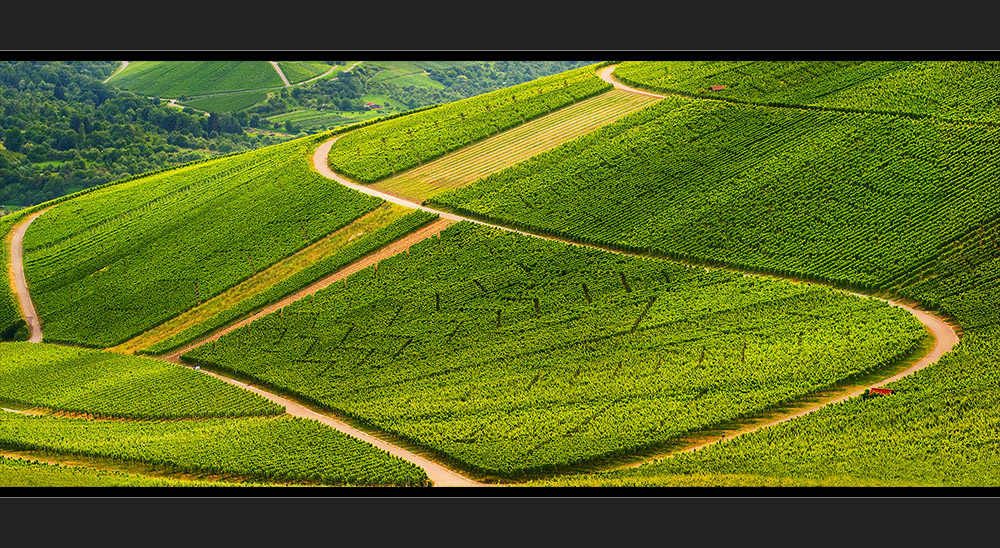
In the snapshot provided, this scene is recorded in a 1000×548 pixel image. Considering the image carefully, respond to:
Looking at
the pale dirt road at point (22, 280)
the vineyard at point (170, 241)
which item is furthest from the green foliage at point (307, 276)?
the pale dirt road at point (22, 280)

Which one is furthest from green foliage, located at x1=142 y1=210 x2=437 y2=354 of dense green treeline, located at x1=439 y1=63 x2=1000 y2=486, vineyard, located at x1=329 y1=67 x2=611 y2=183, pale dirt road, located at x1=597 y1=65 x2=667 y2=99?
pale dirt road, located at x1=597 y1=65 x2=667 y2=99

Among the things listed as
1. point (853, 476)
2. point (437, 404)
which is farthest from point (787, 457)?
point (437, 404)

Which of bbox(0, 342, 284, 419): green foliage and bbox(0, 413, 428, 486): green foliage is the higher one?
bbox(0, 413, 428, 486): green foliage

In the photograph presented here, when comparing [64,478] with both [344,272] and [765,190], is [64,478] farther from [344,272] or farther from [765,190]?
[765,190]

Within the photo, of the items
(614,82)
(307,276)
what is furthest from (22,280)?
(614,82)

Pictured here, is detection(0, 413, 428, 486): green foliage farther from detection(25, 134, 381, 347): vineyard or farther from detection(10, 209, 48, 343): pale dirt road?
detection(10, 209, 48, 343): pale dirt road

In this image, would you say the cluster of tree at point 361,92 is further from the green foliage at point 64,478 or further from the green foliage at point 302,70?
the green foliage at point 64,478
